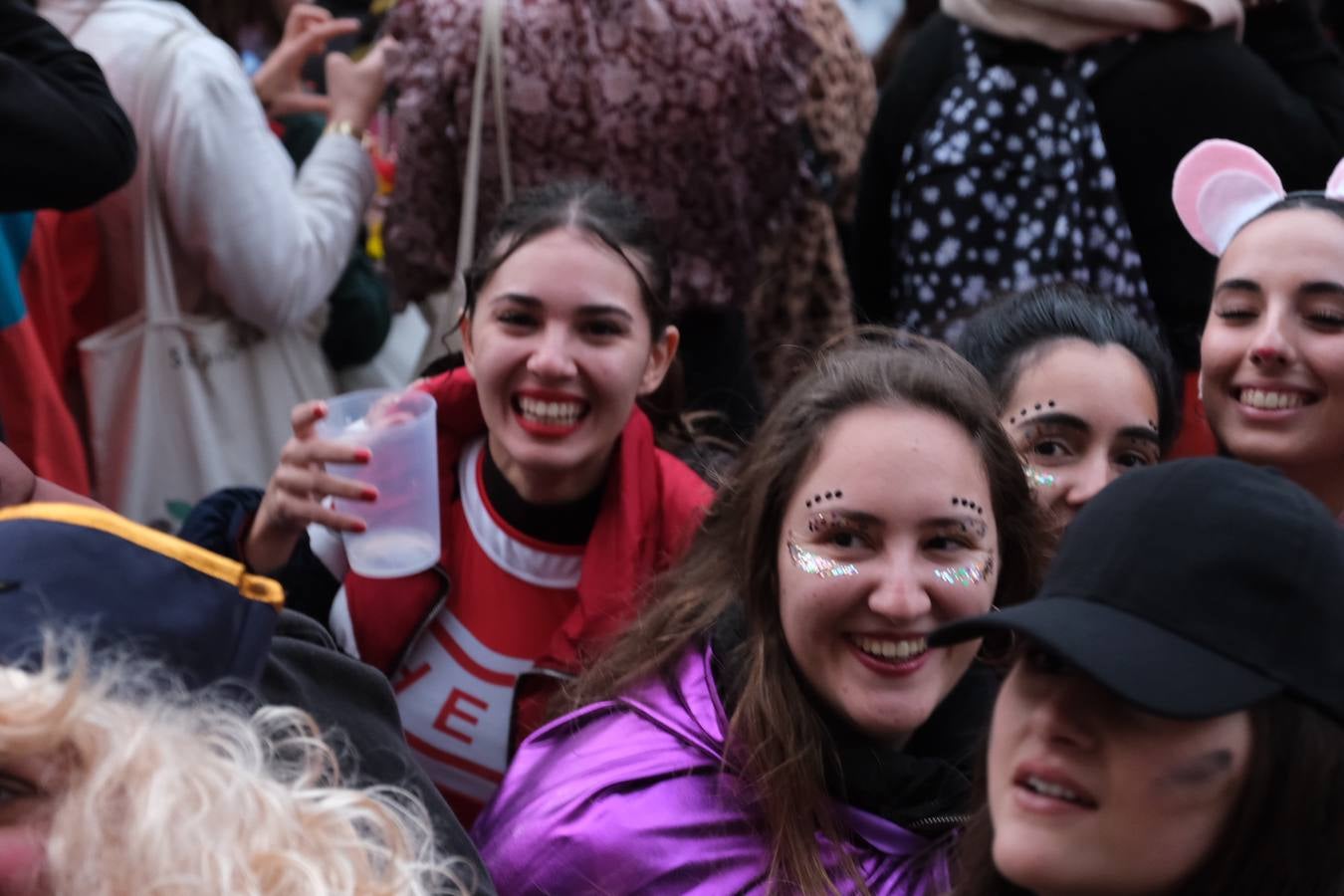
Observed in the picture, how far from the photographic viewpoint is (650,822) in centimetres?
210

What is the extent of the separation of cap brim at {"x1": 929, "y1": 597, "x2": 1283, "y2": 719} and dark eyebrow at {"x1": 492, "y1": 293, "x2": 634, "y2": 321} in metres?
1.44

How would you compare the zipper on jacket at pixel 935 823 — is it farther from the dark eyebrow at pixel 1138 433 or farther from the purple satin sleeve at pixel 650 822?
the dark eyebrow at pixel 1138 433

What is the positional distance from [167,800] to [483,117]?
7.23 feet

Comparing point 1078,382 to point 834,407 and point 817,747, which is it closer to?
point 834,407

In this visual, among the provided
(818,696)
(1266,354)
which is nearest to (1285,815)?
(818,696)

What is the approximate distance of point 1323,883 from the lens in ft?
4.74

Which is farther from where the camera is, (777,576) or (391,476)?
(391,476)

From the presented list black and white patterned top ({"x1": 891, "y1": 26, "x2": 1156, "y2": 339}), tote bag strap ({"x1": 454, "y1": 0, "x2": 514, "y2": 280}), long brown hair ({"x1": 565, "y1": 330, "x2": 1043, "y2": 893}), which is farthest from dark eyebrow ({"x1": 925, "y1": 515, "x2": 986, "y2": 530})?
tote bag strap ({"x1": 454, "y1": 0, "x2": 514, "y2": 280})

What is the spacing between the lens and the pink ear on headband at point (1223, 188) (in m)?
2.67

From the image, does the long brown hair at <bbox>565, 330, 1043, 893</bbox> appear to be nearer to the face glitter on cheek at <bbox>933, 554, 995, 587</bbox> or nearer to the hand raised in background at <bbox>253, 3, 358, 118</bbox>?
the face glitter on cheek at <bbox>933, 554, 995, 587</bbox>

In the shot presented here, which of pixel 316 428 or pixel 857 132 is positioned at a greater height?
pixel 857 132

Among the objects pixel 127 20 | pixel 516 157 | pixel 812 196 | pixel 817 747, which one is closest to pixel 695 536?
pixel 817 747

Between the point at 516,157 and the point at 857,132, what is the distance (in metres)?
1.09

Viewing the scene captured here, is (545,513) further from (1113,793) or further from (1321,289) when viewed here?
(1113,793)
